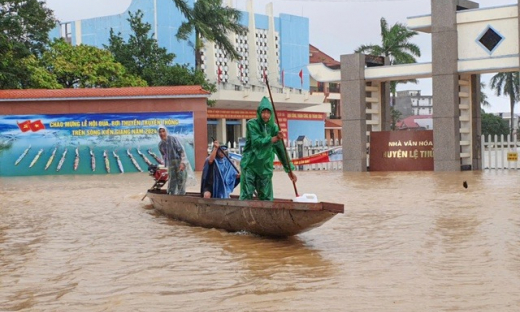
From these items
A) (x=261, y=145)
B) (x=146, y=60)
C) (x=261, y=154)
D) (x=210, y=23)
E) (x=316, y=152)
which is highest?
(x=210, y=23)

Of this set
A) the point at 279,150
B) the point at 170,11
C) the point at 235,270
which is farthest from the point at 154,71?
the point at 235,270

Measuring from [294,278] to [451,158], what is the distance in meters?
18.0

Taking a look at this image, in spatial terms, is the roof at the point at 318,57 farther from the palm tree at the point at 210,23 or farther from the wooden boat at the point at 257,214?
the wooden boat at the point at 257,214

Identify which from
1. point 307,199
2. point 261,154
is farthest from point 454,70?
point 307,199

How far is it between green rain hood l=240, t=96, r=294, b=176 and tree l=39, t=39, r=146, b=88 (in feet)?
84.4

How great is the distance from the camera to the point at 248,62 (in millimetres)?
50812

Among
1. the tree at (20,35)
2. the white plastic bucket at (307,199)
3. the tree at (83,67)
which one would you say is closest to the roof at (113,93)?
the tree at (20,35)

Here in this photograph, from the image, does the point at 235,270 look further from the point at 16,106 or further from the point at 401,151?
the point at 16,106

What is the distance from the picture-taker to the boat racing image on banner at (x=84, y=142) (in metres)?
28.2

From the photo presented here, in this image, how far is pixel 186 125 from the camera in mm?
28688

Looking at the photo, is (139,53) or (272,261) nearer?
(272,261)

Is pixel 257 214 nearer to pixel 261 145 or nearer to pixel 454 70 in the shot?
pixel 261 145

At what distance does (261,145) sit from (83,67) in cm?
2663

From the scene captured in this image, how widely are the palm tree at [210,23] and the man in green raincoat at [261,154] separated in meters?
28.0
